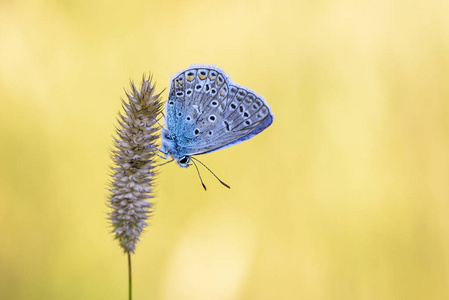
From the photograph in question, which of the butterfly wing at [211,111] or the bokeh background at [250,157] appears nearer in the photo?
the butterfly wing at [211,111]

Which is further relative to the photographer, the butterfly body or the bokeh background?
the bokeh background

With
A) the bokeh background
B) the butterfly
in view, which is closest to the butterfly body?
the butterfly

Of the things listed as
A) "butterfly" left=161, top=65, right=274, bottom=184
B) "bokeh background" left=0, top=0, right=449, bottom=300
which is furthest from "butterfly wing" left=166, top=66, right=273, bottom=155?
"bokeh background" left=0, top=0, right=449, bottom=300

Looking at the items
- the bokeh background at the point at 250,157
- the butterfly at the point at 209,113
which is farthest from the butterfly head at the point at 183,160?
the bokeh background at the point at 250,157

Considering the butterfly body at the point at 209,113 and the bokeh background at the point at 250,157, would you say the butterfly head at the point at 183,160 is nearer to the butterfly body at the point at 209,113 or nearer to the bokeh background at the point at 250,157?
the butterfly body at the point at 209,113

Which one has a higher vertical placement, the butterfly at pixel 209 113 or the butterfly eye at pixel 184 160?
the butterfly at pixel 209 113

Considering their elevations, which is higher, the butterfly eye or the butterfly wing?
the butterfly wing

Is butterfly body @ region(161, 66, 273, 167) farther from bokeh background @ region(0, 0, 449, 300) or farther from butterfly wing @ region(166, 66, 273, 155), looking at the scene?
bokeh background @ region(0, 0, 449, 300)

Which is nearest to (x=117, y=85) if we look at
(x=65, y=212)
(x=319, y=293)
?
(x=65, y=212)
